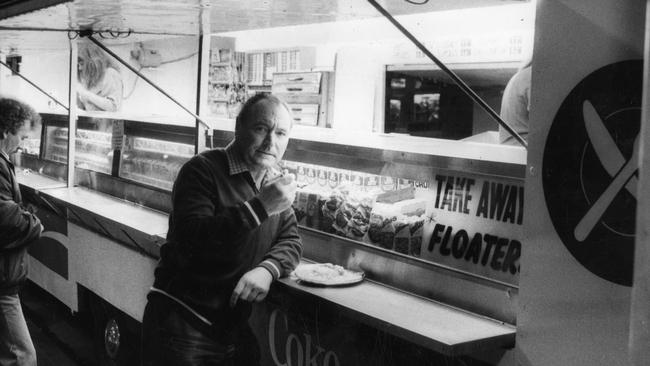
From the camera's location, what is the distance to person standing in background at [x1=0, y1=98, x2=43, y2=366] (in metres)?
3.60

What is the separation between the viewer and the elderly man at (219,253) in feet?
8.68

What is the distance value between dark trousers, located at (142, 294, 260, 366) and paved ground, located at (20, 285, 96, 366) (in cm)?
232

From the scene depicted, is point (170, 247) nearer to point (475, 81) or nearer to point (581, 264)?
point (581, 264)

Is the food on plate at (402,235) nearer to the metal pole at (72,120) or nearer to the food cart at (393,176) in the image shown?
the food cart at (393,176)

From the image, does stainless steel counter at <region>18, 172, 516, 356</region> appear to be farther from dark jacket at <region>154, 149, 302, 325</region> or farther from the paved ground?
the paved ground

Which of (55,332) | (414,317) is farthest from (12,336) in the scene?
(414,317)

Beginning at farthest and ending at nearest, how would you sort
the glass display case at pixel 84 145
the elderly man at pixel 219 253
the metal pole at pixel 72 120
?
the metal pole at pixel 72 120 < the glass display case at pixel 84 145 < the elderly man at pixel 219 253

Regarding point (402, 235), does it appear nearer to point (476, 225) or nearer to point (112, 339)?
→ point (476, 225)

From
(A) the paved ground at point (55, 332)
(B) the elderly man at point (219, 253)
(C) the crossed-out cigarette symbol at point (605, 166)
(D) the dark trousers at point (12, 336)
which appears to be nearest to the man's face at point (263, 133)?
(B) the elderly man at point (219, 253)

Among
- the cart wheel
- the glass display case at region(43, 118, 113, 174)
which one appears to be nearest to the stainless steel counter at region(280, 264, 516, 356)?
the cart wheel

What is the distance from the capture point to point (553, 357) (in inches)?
61.6

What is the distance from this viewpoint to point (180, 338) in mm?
2807

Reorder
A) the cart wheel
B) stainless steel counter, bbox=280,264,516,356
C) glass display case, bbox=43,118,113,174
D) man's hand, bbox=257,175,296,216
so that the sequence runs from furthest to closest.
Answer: glass display case, bbox=43,118,113,174 → the cart wheel → man's hand, bbox=257,175,296,216 → stainless steel counter, bbox=280,264,516,356

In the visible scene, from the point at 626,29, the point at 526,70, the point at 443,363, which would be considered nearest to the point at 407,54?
the point at 526,70
